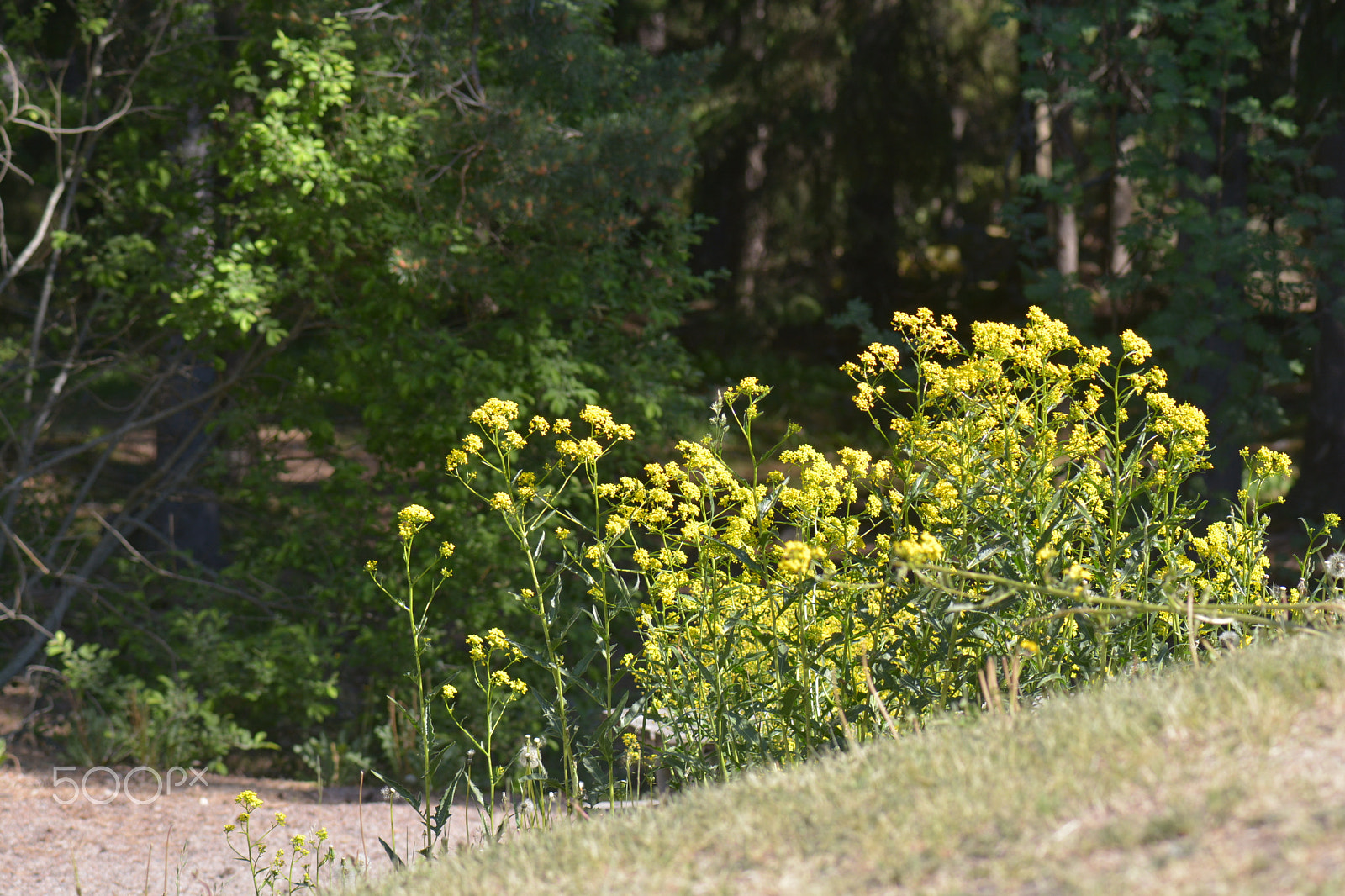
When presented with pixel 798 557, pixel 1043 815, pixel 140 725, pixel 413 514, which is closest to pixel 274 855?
pixel 140 725

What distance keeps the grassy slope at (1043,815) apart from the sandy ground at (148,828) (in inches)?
112

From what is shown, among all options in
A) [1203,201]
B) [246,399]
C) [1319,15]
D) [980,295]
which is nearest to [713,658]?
[246,399]

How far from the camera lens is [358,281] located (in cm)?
714

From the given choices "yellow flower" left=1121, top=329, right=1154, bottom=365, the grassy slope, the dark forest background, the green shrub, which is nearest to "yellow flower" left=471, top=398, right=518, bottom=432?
the grassy slope

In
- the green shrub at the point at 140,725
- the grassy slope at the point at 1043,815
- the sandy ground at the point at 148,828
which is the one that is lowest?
the sandy ground at the point at 148,828

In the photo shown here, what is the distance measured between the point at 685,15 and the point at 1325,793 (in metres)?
13.0

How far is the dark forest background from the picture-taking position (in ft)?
21.8

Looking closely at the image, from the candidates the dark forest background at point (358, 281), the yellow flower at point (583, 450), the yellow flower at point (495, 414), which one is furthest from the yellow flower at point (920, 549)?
the dark forest background at point (358, 281)

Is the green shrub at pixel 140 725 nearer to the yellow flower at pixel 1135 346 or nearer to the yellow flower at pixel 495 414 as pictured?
the yellow flower at pixel 495 414

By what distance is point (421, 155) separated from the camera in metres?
6.83

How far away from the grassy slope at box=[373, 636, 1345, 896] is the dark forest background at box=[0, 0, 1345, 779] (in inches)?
157

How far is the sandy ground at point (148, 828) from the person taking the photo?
4.99 metres

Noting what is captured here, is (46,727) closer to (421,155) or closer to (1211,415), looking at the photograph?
(421,155)

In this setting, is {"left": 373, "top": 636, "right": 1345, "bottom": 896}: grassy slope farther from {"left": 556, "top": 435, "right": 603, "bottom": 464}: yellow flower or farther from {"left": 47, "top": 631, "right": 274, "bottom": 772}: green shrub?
{"left": 47, "top": 631, "right": 274, "bottom": 772}: green shrub
